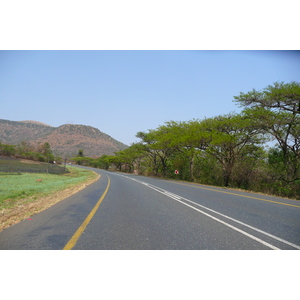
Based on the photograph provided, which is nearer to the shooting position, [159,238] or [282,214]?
[159,238]

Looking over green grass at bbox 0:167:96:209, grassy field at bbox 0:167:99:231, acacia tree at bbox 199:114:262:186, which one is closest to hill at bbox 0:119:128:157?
green grass at bbox 0:167:96:209

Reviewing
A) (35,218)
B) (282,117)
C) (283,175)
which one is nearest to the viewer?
(35,218)

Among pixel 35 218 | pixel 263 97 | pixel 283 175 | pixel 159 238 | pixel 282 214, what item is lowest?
pixel 35 218

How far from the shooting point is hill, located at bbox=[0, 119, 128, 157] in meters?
116

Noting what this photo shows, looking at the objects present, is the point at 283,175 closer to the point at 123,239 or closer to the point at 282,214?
the point at 282,214

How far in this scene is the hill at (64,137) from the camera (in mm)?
115887

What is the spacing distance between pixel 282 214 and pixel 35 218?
23.2ft

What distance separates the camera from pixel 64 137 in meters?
141

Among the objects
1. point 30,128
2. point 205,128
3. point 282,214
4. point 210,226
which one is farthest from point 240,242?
point 30,128

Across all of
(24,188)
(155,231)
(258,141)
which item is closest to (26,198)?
(24,188)

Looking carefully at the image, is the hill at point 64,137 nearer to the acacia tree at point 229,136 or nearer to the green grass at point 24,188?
the green grass at point 24,188

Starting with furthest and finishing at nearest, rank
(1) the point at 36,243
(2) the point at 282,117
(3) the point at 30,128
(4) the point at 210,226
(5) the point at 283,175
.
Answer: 1. (3) the point at 30,128
2. (5) the point at 283,175
3. (2) the point at 282,117
4. (4) the point at 210,226
5. (1) the point at 36,243

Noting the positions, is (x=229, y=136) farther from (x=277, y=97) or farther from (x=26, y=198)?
(x=26, y=198)

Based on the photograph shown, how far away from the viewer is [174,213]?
21.7ft
